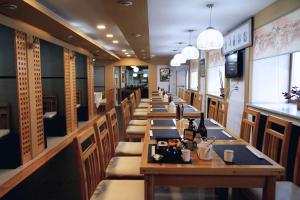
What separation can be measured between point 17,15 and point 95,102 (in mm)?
5704

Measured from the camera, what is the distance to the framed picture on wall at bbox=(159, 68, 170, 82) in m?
11.8

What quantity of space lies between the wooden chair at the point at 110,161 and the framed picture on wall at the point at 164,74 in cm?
954

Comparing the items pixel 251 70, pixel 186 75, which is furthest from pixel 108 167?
pixel 186 75

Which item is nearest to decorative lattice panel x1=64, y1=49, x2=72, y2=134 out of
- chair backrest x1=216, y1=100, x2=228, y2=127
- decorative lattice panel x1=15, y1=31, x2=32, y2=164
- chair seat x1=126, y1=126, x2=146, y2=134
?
decorative lattice panel x1=15, y1=31, x2=32, y2=164

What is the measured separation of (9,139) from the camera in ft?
11.6

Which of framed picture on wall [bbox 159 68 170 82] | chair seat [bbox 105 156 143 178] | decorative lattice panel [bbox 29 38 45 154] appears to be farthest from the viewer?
framed picture on wall [bbox 159 68 170 82]

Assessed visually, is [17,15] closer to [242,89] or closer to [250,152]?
[250,152]

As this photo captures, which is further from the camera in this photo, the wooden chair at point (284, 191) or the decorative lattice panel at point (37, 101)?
the decorative lattice panel at point (37, 101)

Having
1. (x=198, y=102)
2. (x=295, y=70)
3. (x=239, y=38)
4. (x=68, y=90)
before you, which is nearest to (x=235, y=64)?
(x=239, y=38)

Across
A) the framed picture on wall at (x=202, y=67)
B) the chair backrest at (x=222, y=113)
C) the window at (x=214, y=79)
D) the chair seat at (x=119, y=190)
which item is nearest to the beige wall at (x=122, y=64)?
the framed picture on wall at (x=202, y=67)

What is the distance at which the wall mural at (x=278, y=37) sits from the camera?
314 cm

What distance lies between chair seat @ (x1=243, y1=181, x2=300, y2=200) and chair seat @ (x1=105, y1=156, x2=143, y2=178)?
2.79ft

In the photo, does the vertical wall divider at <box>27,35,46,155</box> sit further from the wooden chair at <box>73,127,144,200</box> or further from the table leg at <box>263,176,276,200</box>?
the table leg at <box>263,176,276,200</box>

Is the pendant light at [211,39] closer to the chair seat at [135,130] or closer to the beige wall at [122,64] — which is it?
the chair seat at [135,130]
